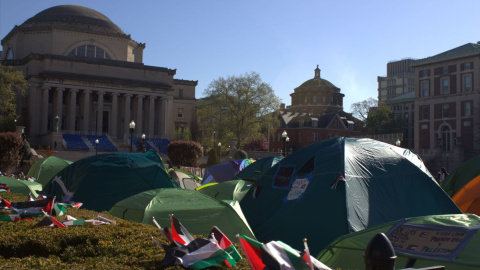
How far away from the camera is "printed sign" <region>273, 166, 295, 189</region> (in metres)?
11.2

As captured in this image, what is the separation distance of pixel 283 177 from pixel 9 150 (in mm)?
22332

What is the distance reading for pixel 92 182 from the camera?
48.3ft

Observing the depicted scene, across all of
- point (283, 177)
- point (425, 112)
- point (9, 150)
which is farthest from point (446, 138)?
point (283, 177)

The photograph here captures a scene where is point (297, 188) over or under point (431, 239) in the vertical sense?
over

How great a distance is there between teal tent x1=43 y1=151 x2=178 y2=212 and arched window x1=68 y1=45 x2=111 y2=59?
179 feet

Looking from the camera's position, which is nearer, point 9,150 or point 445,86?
point 9,150

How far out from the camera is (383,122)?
8362 centimetres

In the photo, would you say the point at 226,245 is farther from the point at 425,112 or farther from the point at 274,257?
the point at 425,112

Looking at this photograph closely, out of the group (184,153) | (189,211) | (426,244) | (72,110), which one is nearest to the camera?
(426,244)

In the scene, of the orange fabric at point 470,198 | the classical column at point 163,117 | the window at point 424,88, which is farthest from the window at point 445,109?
the orange fabric at point 470,198

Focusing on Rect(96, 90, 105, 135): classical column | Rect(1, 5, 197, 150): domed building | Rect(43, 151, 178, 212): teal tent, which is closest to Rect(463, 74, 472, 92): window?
Rect(1, 5, 197, 150): domed building

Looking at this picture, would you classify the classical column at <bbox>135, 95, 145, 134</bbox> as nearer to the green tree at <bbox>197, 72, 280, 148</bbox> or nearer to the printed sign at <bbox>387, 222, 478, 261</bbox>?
the green tree at <bbox>197, 72, 280, 148</bbox>

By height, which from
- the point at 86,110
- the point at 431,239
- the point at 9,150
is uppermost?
the point at 86,110

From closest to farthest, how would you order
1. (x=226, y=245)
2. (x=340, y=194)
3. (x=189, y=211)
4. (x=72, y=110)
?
(x=226, y=245) < (x=340, y=194) < (x=189, y=211) < (x=72, y=110)
